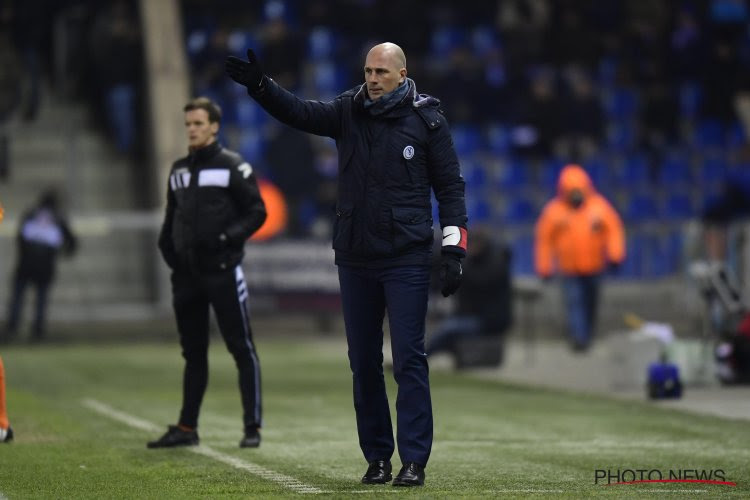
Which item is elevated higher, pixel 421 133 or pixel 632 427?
pixel 421 133

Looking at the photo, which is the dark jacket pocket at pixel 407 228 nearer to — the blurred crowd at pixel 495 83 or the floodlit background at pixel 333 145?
the floodlit background at pixel 333 145

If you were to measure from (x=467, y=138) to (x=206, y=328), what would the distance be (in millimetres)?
16741

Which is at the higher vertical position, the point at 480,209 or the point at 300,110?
the point at 300,110

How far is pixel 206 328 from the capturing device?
434 inches

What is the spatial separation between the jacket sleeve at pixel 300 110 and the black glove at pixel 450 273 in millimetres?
810

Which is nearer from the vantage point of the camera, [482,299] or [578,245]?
[482,299]

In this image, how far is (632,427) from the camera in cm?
1243

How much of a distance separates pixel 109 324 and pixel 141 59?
461 cm

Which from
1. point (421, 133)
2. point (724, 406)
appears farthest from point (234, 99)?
point (421, 133)

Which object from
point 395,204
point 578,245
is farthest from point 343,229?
point 578,245

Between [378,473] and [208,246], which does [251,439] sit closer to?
[208,246]

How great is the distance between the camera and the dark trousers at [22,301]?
22422mm

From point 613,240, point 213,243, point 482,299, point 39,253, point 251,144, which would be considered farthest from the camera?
point 251,144

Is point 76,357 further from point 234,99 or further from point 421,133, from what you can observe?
point 421,133
